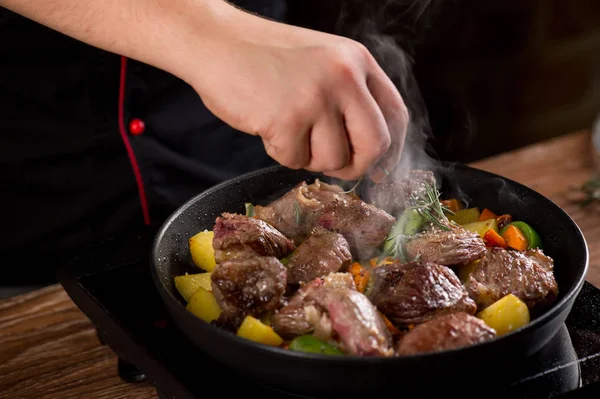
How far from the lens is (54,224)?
2402 millimetres

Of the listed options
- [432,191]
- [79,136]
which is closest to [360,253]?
[432,191]

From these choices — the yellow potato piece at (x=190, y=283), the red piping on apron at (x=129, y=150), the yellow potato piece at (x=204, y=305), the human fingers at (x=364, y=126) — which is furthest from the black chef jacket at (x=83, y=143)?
the human fingers at (x=364, y=126)

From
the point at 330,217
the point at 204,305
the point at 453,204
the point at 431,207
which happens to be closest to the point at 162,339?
the point at 204,305

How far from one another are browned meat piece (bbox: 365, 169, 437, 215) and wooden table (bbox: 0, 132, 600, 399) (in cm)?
55

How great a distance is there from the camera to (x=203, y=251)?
71.5 inches

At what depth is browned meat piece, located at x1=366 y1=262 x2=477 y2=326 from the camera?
1457mm

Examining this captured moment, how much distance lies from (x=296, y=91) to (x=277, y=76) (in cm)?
5

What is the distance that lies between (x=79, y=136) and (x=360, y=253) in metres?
1.01

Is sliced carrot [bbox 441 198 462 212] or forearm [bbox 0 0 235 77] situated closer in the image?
forearm [bbox 0 0 235 77]

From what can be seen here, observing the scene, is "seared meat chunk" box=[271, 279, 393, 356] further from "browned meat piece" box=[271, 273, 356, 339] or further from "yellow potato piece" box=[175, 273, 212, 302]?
"yellow potato piece" box=[175, 273, 212, 302]

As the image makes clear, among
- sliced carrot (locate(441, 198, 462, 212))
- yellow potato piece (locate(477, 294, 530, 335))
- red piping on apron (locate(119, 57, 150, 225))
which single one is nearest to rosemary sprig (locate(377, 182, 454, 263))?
sliced carrot (locate(441, 198, 462, 212))

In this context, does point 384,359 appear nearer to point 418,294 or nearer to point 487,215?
point 418,294

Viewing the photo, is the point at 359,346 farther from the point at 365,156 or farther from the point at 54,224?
the point at 54,224

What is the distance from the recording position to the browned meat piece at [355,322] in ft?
4.41
